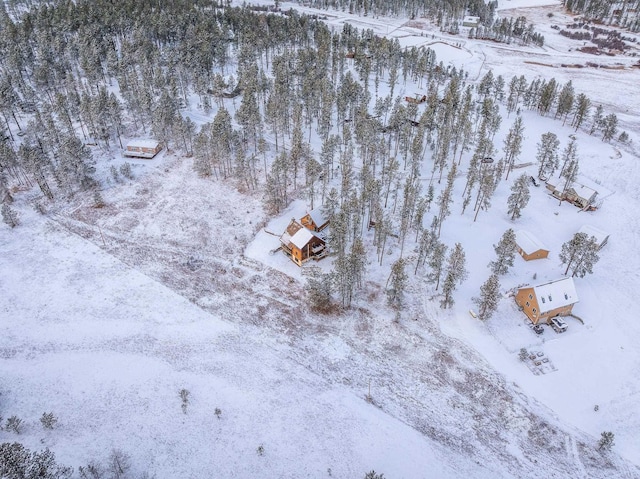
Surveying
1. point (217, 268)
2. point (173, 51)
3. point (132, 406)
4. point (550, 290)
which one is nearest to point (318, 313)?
point (217, 268)

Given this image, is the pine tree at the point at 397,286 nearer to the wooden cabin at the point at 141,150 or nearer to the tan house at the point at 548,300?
the tan house at the point at 548,300

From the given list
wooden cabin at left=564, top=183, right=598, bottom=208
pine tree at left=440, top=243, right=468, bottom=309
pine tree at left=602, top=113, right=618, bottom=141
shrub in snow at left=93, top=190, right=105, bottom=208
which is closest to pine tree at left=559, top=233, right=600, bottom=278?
pine tree at left=440, top=243, right=468, bottom=309

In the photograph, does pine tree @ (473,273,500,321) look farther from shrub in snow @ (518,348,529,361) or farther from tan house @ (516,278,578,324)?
shrub in snow @ (518,348,529,361)

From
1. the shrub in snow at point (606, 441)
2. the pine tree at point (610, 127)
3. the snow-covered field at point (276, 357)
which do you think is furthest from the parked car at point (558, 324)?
the pine tree at point (610, 127)

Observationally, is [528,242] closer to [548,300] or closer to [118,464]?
[548,300]

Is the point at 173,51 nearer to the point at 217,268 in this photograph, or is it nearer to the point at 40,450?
the point at 217,268
